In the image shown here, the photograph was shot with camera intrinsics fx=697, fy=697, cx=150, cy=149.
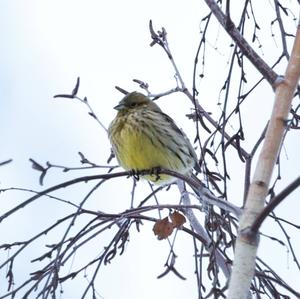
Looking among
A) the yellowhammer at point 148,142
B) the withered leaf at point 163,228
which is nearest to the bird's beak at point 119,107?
the yellowhammer at point 148,142

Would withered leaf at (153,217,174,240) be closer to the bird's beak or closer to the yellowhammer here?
the yellowhammer

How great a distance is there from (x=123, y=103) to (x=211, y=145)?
1.65 meters

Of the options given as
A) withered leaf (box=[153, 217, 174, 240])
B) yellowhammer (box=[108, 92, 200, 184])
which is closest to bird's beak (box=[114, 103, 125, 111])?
yellowhammer (box=[108, 92, 200, 184])

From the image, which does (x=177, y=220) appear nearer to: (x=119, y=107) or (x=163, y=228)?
(x=163, y=228)

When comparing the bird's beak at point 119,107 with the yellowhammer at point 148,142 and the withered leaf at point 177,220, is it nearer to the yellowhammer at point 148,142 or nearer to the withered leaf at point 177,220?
the yellowhammer at point 148,142

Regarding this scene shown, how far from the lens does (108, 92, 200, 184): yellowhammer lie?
459cm

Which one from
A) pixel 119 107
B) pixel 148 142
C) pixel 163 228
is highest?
pixel 119 107

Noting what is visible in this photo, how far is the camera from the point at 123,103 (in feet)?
17.0

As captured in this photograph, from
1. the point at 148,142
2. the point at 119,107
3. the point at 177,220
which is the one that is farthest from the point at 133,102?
the point at 177,220

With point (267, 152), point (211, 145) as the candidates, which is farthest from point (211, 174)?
point (267, 152)

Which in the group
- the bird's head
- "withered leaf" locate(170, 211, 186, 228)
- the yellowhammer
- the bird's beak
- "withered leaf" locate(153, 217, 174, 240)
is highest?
the bird's head

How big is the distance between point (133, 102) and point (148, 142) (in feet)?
1.89

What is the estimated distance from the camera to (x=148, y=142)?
472 cm

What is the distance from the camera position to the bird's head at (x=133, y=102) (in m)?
5.15
